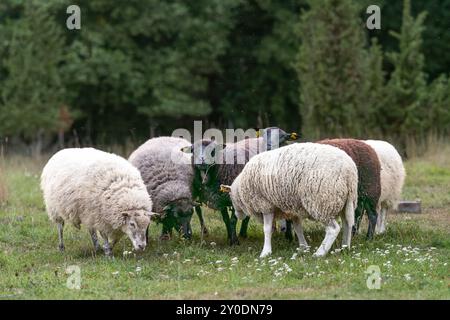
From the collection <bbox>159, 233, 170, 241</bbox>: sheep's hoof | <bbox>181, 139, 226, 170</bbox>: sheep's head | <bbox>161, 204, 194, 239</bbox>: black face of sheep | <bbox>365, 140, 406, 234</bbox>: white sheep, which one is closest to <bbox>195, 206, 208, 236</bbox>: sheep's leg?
<bbox>161, 204, 194, 239</bbox>: black face of sheep

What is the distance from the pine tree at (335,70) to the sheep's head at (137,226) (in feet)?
36.7

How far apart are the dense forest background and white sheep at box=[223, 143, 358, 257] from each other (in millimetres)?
10211

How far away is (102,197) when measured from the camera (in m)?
10.0

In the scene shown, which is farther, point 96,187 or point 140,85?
point 140,85

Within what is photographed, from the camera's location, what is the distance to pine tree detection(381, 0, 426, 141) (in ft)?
68.3

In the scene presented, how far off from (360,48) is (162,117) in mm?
9902

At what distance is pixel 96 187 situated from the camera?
10.1 metres

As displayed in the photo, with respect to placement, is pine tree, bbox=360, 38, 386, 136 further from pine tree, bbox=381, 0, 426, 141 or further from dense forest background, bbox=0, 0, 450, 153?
pine tree, bbox=381, 0, 426, 141

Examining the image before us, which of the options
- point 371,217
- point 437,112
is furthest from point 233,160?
point 437,112

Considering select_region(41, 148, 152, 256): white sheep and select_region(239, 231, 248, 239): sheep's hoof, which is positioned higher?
select_region(41, 148, 152, 256): white sheep

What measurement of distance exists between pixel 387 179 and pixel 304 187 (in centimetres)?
216
